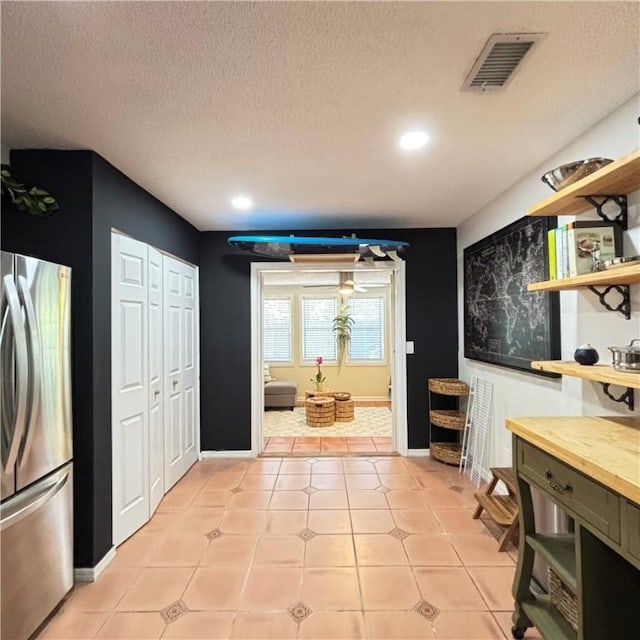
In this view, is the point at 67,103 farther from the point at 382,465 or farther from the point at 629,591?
the point at 382,465

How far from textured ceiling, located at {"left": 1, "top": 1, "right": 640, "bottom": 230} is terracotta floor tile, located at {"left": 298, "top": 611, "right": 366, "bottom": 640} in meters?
2.40

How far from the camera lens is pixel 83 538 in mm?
2123

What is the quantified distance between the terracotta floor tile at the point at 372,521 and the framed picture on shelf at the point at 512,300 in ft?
4.75

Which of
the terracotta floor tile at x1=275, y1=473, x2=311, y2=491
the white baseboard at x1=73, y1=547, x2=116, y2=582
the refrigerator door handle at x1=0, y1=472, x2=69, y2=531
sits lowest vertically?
the terracotta floor tile at x1=275, y1=473, x2=311, y2=491

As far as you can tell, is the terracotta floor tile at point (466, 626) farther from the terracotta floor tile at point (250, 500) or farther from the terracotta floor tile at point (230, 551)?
the terracotta floor tile at point (250, 500)

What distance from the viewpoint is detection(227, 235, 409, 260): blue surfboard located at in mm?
3447

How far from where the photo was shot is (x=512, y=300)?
2.84 meters

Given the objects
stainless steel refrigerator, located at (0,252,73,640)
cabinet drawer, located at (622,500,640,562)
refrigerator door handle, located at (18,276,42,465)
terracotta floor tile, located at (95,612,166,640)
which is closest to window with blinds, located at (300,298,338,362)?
stainless steel refrigerator, located at (0,252,73,640)

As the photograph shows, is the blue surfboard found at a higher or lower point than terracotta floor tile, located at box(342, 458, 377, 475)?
higher

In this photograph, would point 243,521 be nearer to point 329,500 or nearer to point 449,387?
point 329,500

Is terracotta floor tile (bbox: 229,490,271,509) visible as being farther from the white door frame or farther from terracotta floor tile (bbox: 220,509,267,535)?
the white door frame

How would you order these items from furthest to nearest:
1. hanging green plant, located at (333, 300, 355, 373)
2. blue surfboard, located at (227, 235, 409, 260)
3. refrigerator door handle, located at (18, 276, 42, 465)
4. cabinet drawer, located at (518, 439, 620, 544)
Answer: hanging green plant, located at (333, 300, 355, 373), blue surfboard, located at (227, 235, 409, 260), refrigerator door handle, located at (18, 276, 42, 465), cabinet drawer, located at (518, 439, 620, 544)

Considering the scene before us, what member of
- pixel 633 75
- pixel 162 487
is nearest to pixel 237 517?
pixel 162 487

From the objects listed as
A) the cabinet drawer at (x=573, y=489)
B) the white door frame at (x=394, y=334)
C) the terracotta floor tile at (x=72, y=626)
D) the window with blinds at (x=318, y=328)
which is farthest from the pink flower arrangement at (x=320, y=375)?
the cabinet drawer at (x=573, y=489)
